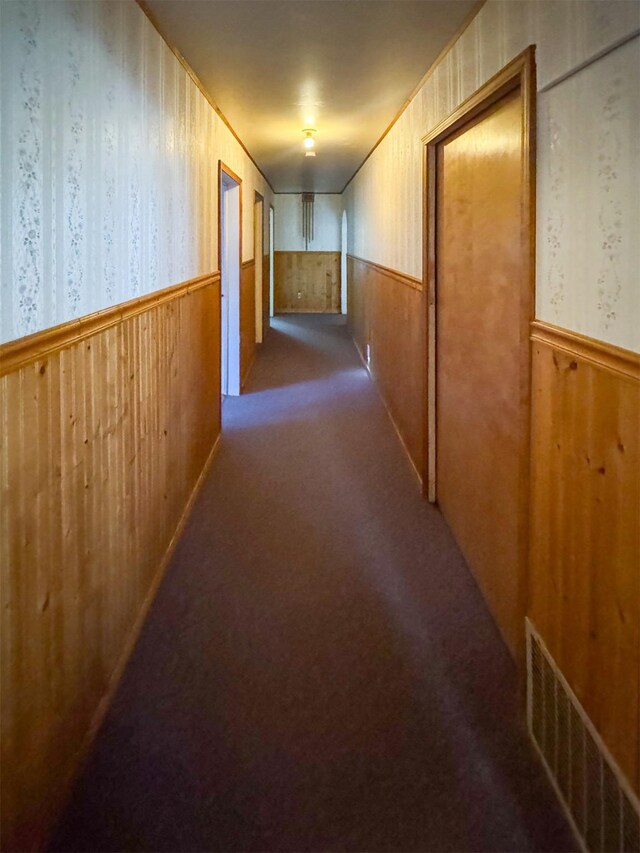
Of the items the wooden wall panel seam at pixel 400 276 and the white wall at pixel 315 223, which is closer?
the wooden wall panel seam at pixel 400 276

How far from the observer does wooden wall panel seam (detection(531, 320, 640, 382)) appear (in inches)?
56.8

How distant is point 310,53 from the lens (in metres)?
3.40

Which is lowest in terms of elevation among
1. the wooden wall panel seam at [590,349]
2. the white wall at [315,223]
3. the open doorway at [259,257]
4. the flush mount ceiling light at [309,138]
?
the wooden wall panel seam at [590,349]

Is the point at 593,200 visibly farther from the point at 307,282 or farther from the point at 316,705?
the point at 307,282

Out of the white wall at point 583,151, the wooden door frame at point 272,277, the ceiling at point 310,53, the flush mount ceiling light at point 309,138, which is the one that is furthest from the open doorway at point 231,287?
the wooden door frame at point 272,277

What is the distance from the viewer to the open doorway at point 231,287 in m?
6.43

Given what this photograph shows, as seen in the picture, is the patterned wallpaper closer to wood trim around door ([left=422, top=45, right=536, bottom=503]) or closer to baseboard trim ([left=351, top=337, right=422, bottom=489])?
wood trim around door ([left=422, top=45, right=536, bottom=503])

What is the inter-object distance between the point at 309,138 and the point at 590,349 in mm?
4669

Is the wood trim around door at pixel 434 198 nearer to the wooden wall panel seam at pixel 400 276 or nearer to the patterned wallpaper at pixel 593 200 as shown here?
the patterned wallpaper at pixel 593 200

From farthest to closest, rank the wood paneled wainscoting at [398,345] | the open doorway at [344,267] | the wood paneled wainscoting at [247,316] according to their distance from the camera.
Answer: the open doorway at [344,267] → the wood paneled wainscoting at [247,316] → the wood paneled wainscoting at [398,345]

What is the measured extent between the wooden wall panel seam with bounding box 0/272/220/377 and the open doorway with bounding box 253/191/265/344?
5.77 metres

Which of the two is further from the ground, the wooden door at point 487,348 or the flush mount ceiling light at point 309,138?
the flush mount ceiling light at point 309,138

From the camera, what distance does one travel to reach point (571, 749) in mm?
1764

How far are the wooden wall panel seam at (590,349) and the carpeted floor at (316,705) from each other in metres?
1.04
